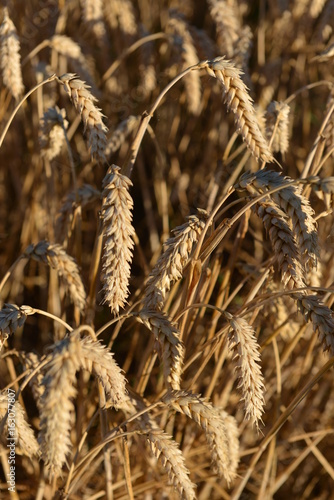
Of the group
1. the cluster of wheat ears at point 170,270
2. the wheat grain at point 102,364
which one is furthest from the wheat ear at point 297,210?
the wheat grain at point 102,364

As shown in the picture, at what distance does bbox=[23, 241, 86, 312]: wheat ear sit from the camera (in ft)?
4.76

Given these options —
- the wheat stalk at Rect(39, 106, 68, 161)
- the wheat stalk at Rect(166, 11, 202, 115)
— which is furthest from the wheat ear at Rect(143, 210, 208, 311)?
the wheat stalk at Rect(166, 11, 202, 115)

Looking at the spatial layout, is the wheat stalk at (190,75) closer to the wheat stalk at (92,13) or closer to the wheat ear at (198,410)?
the wheat stalk at (92,13)

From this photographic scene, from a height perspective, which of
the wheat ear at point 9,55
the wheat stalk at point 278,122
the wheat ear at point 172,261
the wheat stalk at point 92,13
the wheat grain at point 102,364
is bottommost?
the wheat grain at point 102,364

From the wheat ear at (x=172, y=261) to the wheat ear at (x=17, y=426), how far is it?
1.30 ft

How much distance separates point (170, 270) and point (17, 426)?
542 mm

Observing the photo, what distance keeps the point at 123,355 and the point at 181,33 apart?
1.54m

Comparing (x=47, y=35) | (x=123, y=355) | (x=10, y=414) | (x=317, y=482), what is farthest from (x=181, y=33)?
(x=317, y=482)

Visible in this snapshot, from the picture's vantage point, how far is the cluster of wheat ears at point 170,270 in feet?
3.80

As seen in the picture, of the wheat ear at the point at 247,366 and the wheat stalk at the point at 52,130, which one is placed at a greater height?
the wheat stalk at the point at 52,130

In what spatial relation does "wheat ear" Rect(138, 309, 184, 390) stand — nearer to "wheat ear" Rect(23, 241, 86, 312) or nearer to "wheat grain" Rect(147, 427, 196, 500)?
"wheat grain" Rect(147, 427, 196, 500)

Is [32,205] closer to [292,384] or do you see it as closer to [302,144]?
[292,384]

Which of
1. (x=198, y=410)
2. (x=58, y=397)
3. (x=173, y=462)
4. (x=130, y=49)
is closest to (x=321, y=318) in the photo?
(x=198, y=410)

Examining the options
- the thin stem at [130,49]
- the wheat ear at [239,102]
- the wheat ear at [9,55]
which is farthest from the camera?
the thin stem at [130,49]
